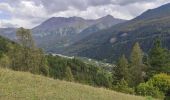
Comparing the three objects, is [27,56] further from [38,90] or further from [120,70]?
[38,90]

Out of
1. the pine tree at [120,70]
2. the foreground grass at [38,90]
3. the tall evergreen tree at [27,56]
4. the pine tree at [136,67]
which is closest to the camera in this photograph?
the foreground grass at [38,90]

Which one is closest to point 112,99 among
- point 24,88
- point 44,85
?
point 44,85

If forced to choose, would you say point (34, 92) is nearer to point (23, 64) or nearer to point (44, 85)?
point (44, 85)

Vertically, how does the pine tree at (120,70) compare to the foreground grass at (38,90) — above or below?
below

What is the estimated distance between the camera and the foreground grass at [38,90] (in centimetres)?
1958

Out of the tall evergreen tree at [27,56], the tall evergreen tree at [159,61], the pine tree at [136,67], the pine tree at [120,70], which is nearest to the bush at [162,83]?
the tall evergreen tree at [159,61]

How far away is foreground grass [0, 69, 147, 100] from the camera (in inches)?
771

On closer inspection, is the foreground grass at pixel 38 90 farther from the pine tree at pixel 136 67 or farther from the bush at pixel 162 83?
the pine tree at pixel 136 67

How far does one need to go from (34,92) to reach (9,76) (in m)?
3.20

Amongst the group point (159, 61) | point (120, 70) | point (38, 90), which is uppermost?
point (38, 90)

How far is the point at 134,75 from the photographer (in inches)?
3809

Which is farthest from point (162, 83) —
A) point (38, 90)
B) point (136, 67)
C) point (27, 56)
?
point (136, 67)

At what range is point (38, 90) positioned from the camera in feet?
70.4

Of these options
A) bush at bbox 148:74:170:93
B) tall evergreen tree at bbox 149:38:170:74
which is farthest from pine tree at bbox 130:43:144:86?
bush at bbox 148:74:170:93
